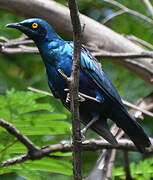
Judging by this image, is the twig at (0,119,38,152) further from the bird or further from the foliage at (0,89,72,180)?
the bird

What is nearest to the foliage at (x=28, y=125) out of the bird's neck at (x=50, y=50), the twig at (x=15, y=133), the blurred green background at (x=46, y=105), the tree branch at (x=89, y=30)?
the blurred green background at (x=46, y=105)

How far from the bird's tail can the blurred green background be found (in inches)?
19.6

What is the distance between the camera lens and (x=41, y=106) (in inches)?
177

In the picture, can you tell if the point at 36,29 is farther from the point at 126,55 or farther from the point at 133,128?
the point at 133,128

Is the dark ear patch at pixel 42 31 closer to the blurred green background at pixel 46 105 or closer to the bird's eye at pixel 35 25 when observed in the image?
the bird's eye at pixel 35 25

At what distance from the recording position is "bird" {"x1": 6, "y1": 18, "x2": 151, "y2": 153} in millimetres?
4383

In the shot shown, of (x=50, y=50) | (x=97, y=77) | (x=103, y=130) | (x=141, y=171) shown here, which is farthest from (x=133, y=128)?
(x=50, y=50)

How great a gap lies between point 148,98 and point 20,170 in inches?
78.4

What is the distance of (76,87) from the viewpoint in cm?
346

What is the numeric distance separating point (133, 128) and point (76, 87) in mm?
1281

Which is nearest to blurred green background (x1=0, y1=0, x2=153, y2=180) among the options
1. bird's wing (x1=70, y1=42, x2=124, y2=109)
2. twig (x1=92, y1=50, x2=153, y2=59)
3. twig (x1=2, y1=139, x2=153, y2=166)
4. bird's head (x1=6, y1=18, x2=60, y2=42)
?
twig (x1=2, y1=139, x2=153, y2=166)

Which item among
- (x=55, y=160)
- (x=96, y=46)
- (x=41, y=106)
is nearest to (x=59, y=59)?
(x=41, y=106)

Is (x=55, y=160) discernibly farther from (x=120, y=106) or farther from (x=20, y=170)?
(x=120, y=106)

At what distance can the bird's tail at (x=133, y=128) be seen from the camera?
14.7ft
